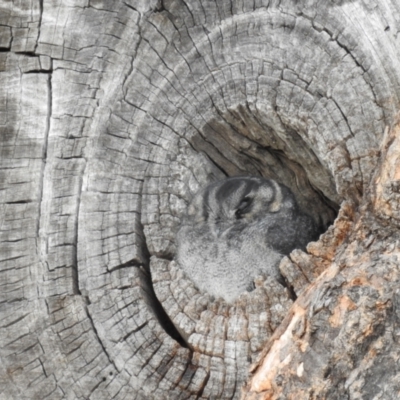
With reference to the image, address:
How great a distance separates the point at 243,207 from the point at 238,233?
18cm

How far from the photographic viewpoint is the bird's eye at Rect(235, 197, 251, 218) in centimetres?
297

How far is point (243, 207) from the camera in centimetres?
303

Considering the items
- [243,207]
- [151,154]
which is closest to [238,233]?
[243,207]

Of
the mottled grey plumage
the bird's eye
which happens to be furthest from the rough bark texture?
the bird's eye

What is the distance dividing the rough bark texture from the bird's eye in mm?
284

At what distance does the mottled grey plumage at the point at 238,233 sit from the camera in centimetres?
272

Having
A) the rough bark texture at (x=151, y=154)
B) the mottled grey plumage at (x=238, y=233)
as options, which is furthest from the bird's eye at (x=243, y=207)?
the rough bark texture at (x=151, y=154)

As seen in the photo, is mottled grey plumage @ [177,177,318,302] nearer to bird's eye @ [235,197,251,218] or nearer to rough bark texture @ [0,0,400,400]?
bird's eye @ [235,197,251,218]

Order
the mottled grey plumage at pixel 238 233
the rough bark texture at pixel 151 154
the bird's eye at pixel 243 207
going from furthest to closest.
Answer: the bird's eye at pixel 243 207 → the mottled grey plumage at pixel 238 233 → the rough bark texture at pixel 151 154

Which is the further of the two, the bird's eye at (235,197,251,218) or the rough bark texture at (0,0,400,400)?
the bird's eye at (235,197,251,218)

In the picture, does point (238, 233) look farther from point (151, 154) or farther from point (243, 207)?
point (151, 154)

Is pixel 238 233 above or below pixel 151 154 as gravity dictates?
below

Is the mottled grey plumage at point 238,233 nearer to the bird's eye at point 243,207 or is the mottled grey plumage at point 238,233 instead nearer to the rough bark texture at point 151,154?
the bird's eye at point 243,207

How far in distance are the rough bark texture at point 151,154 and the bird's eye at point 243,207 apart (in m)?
0.28
